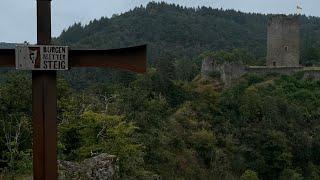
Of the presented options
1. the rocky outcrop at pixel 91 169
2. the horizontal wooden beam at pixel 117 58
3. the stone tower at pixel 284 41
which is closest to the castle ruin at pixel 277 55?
the stone tower at pixel 284 41

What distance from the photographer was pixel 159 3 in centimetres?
9769

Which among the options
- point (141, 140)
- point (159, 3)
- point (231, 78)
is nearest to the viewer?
Result: point (141, 140)

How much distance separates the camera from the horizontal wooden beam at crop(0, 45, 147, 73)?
4035mm

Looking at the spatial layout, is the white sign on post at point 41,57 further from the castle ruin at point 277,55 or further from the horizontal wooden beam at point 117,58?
the castle ruin at point 277,55

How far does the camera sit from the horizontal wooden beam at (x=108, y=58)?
159 inches

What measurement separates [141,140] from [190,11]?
82870 mm

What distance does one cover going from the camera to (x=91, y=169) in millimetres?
10281

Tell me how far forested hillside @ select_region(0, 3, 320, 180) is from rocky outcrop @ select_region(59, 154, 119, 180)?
2.38 ft

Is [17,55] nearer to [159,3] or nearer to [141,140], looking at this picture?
[141,140]

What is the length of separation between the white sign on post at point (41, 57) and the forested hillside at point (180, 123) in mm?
6161

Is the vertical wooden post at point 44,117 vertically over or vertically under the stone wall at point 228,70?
over

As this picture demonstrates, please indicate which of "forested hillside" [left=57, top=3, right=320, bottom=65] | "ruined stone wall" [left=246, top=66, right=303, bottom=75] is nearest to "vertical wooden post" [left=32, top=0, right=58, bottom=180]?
"ruined stone wall" [left=246, top=66, right=303, bottom=75]

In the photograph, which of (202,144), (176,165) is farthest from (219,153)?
(176,165)

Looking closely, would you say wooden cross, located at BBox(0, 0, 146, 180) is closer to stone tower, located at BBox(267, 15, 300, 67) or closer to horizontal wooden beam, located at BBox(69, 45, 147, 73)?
→ horizontal wooden beam, located at BBox(69, 45, 147, 73)
